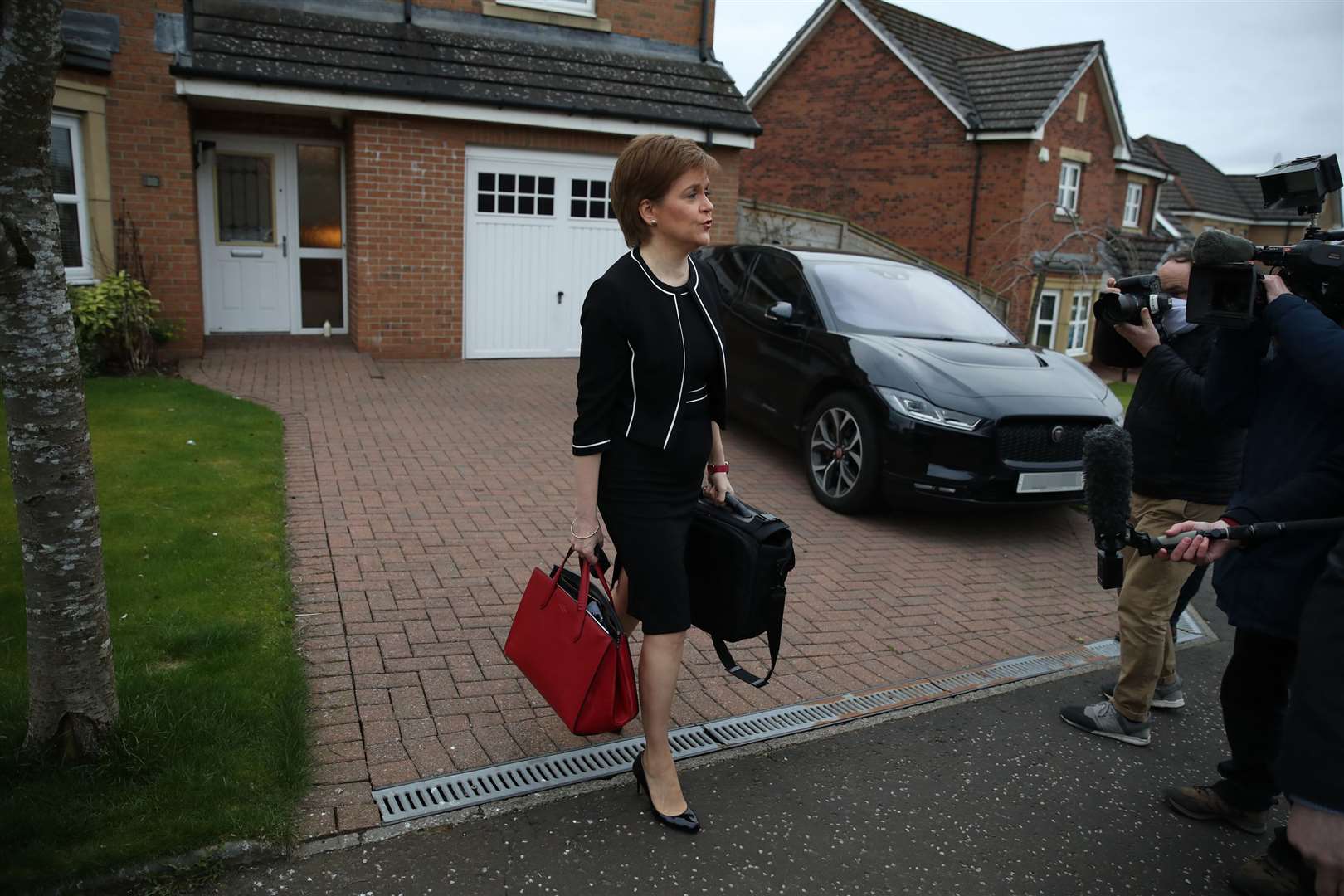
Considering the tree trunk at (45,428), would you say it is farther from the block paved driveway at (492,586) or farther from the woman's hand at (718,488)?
the woman's hand at (718,488)

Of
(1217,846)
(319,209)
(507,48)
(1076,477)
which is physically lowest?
(1217,846)

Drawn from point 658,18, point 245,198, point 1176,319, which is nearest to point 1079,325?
point 658,18

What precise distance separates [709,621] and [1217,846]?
1.85 m

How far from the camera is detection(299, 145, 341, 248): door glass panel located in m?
12.0

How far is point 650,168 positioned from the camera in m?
2.83

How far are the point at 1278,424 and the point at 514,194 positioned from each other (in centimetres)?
1014

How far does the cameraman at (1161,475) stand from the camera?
3.63m

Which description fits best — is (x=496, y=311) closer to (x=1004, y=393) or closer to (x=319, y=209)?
(x=319, y=209)

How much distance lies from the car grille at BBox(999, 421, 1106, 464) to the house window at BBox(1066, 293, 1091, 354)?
19068mm

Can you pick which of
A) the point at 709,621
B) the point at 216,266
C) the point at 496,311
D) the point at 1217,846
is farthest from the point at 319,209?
the point at 1217,846

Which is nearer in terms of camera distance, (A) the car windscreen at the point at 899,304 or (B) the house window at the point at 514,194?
(A) the car windscreen at the point at 899,304

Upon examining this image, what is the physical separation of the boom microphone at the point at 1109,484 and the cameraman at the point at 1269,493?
0.20m

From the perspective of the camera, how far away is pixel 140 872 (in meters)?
2.64

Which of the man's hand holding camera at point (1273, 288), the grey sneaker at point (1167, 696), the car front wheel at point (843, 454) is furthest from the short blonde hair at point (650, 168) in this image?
the car front wheel at point (843, 454)
